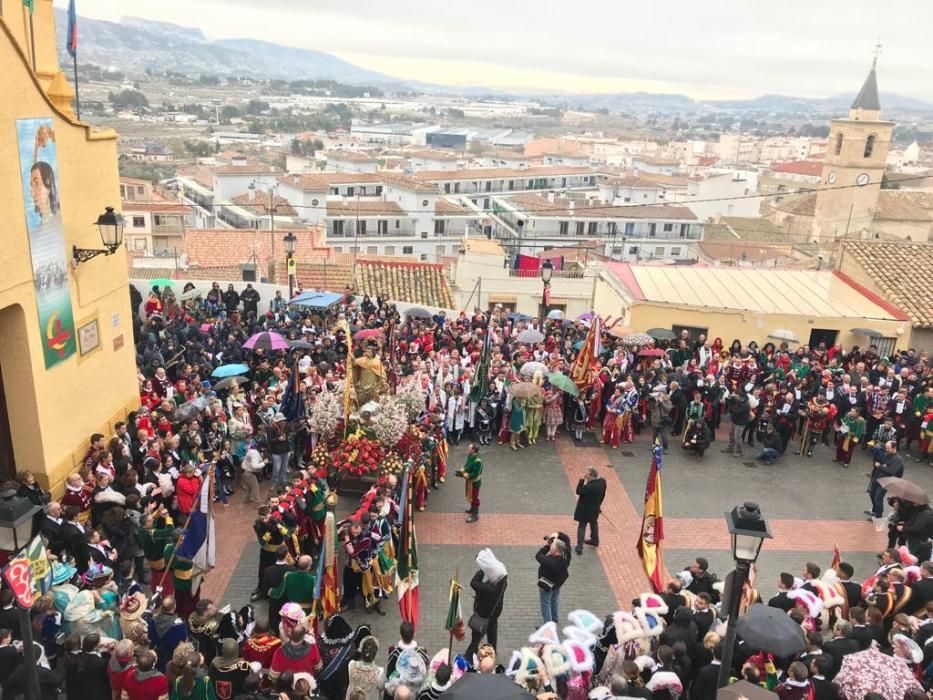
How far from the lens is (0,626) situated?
27.0 ft

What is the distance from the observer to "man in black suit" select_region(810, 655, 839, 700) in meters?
8.14

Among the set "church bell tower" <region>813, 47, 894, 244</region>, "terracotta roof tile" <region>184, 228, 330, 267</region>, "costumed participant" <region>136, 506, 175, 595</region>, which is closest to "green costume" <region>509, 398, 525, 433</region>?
"costumed participant" <region>136, 506, 175, 595</region>

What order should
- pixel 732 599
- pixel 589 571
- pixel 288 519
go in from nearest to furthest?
pixel 732 599, pixel 288 519, pixel 589 571

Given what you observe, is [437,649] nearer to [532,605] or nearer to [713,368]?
[532,605]

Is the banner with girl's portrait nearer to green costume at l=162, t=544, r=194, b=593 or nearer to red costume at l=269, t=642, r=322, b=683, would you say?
green costume at l=162, t=544, r=194, b=593

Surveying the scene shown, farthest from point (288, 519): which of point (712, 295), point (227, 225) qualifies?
point (227, 225)

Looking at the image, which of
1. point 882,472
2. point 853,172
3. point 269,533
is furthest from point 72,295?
point 853,172

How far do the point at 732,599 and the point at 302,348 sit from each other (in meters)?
13.4

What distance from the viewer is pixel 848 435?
17.0 meters

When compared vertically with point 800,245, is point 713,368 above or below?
above

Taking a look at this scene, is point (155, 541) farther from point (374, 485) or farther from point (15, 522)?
point (15, 522)

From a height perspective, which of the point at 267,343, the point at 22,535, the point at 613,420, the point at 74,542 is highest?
the point at 22,535

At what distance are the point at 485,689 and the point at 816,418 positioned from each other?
12807 mm

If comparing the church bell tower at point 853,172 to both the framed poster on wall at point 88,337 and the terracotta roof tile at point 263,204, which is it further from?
the framed poster on wall at point 88,337
